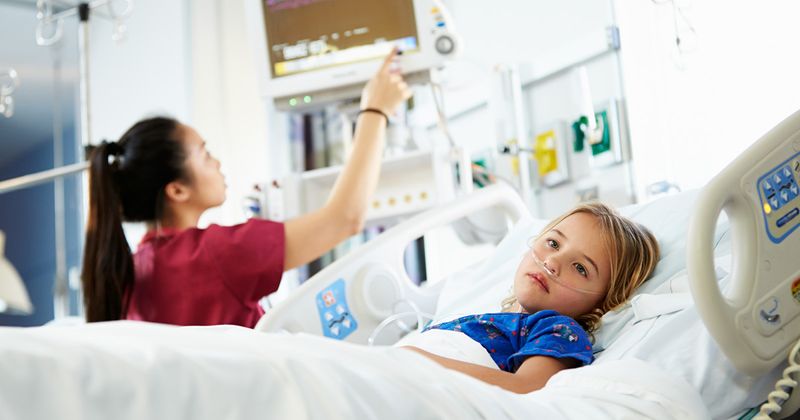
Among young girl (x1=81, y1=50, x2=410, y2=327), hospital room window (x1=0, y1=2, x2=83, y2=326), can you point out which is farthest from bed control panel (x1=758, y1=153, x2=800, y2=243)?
hospital room window (x1=0, y1=2, x2=83, y2=326)

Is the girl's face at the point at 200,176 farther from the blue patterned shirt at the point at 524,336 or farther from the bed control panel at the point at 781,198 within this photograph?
the bed control panel at the point at 781,198

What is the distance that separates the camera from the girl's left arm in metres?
1.19

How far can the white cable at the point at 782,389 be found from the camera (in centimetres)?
108

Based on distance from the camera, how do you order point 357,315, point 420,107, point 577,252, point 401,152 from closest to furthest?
point 577,252, point 357,315, point 401,152, point 420,107

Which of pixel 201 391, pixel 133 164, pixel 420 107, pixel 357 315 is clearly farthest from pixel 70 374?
pixel 420 107

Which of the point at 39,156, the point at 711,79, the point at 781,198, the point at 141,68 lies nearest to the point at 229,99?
the point at 141,68

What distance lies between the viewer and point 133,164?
218 centimetres

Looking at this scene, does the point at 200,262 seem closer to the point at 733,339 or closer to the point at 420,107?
the point at 733,339

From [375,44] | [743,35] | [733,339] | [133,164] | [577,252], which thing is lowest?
[733,339]

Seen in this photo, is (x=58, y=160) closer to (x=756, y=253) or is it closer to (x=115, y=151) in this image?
(x=115, y=151)

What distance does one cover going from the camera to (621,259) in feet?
4.84

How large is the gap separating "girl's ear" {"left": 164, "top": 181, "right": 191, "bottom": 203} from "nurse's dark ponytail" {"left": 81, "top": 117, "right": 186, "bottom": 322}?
0.01 m

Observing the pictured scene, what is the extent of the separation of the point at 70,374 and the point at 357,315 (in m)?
1.30

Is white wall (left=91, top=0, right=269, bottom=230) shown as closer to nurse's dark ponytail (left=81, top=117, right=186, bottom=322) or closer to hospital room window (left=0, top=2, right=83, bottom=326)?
hospital room window (left=0, top=2, right=83, bottom=326)
